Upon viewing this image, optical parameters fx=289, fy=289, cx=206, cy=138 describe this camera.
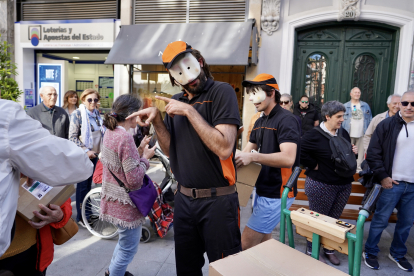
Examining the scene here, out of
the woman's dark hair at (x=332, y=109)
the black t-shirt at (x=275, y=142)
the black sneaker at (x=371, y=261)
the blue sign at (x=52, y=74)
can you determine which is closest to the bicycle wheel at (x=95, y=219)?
the black t-shirt at (x=275, y=142)

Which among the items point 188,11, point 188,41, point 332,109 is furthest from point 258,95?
point 188,11

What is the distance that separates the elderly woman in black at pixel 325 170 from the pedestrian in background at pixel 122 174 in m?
1.82

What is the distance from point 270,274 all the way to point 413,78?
7057 mm

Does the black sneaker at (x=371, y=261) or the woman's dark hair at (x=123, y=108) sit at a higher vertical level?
the woman's dark hair at (x=123, y=108)

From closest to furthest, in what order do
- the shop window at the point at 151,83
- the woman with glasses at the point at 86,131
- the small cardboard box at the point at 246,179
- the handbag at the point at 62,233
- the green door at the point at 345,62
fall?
the handbag at the point at 62,233 → the small cardboard box at the point at 246,179 → the woman with glasses at the point at 86,131 → the green door at the point at 345,62 → the shop window at the point at 151,83

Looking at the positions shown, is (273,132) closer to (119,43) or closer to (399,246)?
(399,246)

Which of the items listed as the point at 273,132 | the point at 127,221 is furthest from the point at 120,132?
the point at 273,132

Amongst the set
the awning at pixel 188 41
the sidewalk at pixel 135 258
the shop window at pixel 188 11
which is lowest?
the sidewalk at pixel 135 258

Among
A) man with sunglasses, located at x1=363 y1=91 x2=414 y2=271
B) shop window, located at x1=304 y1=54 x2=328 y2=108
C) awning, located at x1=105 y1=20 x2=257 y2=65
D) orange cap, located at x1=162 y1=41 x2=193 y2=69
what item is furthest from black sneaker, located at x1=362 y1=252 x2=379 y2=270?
shop window, located at x1=304 y1=54 x2=328 y2=108

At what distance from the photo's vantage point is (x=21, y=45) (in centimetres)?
854

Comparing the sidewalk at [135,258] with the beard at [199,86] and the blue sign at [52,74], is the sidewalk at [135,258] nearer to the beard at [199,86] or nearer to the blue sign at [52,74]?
the beard at [199,86]

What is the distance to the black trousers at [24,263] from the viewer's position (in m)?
1.51

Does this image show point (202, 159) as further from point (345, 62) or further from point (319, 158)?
point (345, 62)

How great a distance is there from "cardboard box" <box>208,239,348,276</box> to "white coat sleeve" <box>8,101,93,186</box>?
2.66 feet
